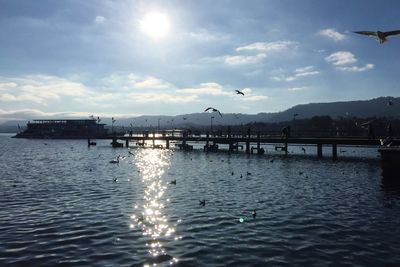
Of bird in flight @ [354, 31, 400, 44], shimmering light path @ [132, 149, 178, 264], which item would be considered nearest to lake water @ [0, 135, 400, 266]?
shimmering light path @ [132, 149, 178, 264]

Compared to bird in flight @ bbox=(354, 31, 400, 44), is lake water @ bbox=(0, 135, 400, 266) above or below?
below

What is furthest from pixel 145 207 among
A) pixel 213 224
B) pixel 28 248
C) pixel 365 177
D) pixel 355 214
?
pixel 365 177

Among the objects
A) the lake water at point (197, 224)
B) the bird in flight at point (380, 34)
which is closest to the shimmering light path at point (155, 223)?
the lake water at point (197, 224)

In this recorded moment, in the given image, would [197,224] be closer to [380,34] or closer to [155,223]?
[155,223]

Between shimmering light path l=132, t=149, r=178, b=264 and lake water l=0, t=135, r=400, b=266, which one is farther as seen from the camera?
shimmering light path l=132, t=149, r=178, b=264

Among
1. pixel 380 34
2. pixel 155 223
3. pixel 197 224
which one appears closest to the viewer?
pixel 380 34

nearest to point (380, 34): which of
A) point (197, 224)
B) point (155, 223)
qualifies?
point (197, 224)

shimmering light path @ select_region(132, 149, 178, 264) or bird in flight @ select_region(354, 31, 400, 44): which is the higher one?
bird in flight @ select_region(354, 31, 400, 44)

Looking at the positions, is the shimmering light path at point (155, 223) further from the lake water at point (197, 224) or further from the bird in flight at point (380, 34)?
the bird in flight at point (380, 34)

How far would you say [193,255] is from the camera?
1491cm

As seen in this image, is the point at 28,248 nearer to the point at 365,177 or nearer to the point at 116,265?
the point at 116,265

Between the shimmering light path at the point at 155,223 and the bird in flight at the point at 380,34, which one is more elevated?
the bird in flight at the point at 380,34

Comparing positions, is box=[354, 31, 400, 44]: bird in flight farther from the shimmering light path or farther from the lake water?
the shimmering light path

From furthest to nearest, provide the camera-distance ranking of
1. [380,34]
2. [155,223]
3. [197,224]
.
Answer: [155,223] < [197,224] < [380,34]
